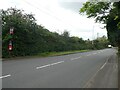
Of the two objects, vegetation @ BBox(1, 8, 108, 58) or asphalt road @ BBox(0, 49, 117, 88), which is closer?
asphalt road @ BBox(0, 49, 117, 88)

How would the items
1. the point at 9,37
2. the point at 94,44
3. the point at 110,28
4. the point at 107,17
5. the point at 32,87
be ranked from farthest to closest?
the point at 94,44, the point at 110,28, the point at 107,17, the point at 9,37, the point at 32,87

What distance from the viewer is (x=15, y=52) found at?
3020 centimetres

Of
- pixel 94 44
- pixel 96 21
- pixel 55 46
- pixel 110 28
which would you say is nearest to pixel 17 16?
pixel 96 21

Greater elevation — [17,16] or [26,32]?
[17,16]

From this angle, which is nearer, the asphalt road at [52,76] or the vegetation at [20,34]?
the asphalt road at [52,76]

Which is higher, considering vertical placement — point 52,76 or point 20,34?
point 20,34

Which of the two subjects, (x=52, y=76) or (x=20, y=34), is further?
Result: (x=20, y=34)

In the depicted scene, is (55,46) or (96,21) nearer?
(96,21)

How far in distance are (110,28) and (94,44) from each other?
79.5 metres

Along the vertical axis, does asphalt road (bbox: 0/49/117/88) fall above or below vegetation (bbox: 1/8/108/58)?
below

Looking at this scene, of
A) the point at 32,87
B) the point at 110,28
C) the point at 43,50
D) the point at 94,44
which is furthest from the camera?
the point at 94,44

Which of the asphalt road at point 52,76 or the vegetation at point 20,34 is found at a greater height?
the vegetation at point 20,34

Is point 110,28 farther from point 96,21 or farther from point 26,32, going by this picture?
point 26,32

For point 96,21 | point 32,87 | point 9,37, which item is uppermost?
point 96,21
